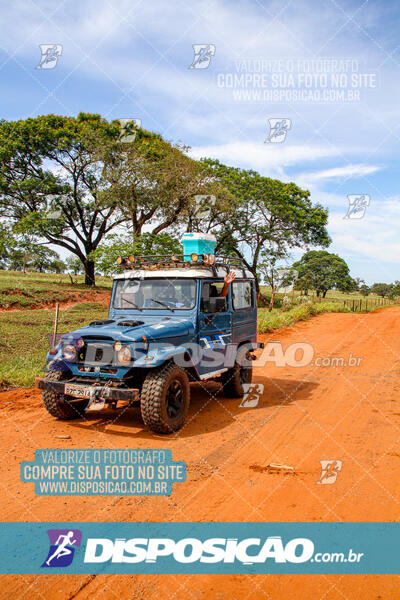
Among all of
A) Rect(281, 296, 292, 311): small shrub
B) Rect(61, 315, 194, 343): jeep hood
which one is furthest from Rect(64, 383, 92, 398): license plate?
Rect(281, 296, 292, 311): small shrub

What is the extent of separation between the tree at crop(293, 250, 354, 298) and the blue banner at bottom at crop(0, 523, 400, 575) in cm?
4606

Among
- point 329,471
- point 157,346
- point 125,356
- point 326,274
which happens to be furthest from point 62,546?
point 326,274

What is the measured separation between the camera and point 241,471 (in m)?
5.12

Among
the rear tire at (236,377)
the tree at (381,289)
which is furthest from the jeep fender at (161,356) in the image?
the tree at (381,289)

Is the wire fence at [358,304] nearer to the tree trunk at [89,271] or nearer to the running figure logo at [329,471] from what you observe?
the tree trunk at [89,271]

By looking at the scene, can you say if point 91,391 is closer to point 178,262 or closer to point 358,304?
point 178,262

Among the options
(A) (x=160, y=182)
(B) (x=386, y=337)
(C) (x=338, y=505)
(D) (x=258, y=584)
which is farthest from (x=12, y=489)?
(A) (x=160, y=182)

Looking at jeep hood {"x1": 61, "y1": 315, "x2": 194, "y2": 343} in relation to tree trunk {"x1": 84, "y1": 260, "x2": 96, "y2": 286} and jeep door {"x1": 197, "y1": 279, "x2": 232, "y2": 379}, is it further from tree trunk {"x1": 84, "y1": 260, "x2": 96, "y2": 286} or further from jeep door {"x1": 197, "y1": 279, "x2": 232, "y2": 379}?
tree trunk {"x1": 84, "y1": 260, "x2": 96, "y2": 286}

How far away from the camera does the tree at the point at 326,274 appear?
1997 inches

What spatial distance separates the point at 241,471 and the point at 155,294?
3411mm

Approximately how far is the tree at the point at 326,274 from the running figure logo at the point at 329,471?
44.4 m

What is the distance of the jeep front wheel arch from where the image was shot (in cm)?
591

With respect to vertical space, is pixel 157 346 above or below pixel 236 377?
above

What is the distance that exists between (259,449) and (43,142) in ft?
86.5
